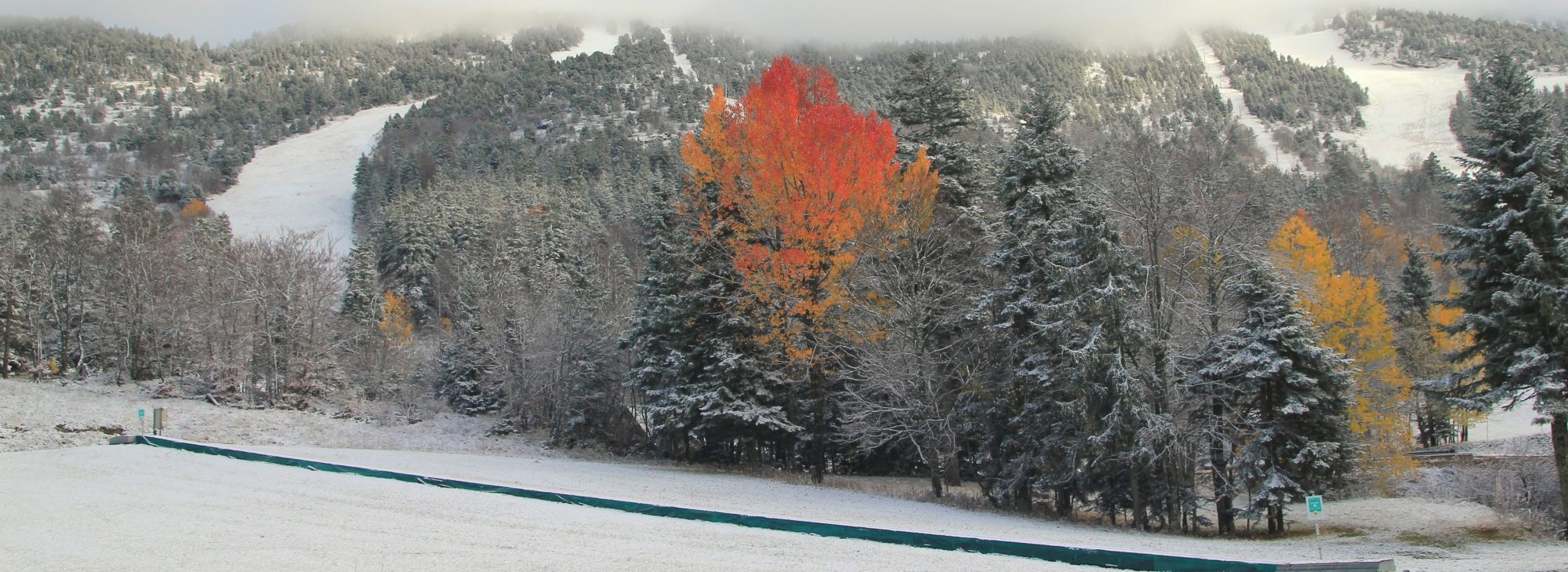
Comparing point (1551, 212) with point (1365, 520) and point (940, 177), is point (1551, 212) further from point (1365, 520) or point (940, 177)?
point (940, 177)

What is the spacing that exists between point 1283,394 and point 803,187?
41.5ft

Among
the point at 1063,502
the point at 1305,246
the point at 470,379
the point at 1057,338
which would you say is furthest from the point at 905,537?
the point at 470,379

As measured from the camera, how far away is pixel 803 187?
2275 centimetres

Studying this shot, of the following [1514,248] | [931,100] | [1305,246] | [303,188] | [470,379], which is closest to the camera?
[1514,248]

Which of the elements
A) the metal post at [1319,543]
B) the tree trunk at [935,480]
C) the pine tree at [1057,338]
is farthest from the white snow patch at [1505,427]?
the tree trunk at [935,480]

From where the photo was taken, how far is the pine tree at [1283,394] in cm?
1916

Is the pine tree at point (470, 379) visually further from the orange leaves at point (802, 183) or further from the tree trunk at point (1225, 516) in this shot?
the tree trunk at point (1225, 516)

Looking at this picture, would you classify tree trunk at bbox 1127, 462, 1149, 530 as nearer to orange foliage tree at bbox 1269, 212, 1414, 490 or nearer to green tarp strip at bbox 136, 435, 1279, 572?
green tarp strip at bbox 136, 435, 1279, 572

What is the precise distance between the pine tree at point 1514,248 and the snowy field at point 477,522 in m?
3.39

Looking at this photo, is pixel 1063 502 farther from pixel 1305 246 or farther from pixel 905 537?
pixel 1305 246

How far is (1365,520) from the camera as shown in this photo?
23.1 m

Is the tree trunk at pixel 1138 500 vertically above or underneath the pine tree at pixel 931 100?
underneath

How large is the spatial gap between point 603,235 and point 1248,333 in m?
64.6

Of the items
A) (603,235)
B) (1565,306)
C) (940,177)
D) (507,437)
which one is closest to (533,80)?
(603,235)
